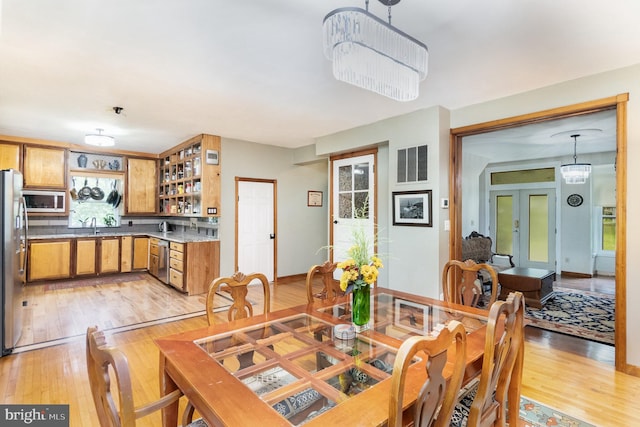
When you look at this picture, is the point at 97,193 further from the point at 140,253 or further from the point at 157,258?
the point at 157,258

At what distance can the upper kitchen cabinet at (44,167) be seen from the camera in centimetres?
581

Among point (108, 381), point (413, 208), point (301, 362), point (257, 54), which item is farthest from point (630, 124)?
A: point (108, 381)

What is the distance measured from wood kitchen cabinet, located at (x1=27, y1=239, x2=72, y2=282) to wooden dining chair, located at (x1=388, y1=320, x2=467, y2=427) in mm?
7107

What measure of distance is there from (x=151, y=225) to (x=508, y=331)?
25.8 ft

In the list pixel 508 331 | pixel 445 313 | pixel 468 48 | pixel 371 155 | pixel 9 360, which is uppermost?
pixel 468 48

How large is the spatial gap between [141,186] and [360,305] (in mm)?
6761

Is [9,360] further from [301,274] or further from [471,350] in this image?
[301,274]

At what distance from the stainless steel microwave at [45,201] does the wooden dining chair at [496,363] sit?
24.2ft

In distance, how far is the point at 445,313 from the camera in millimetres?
2111

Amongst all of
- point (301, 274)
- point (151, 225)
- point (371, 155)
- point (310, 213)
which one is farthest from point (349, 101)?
point (151, 225)

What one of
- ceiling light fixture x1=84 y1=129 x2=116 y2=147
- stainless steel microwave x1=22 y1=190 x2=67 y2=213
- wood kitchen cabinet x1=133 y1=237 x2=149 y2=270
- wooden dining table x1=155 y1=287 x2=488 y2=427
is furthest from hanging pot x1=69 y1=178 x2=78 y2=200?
wooden dining table x1=155 y1=287 x2=488 y2=427

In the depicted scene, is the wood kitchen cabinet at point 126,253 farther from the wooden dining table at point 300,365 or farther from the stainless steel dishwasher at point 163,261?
Result: the wooden dining table at point 300,365

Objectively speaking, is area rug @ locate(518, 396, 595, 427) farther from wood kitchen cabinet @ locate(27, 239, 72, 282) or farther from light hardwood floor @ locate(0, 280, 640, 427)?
wood kitchen cabinet @ locate(27, 239, 72, 282)

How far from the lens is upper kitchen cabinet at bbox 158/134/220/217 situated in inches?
208
